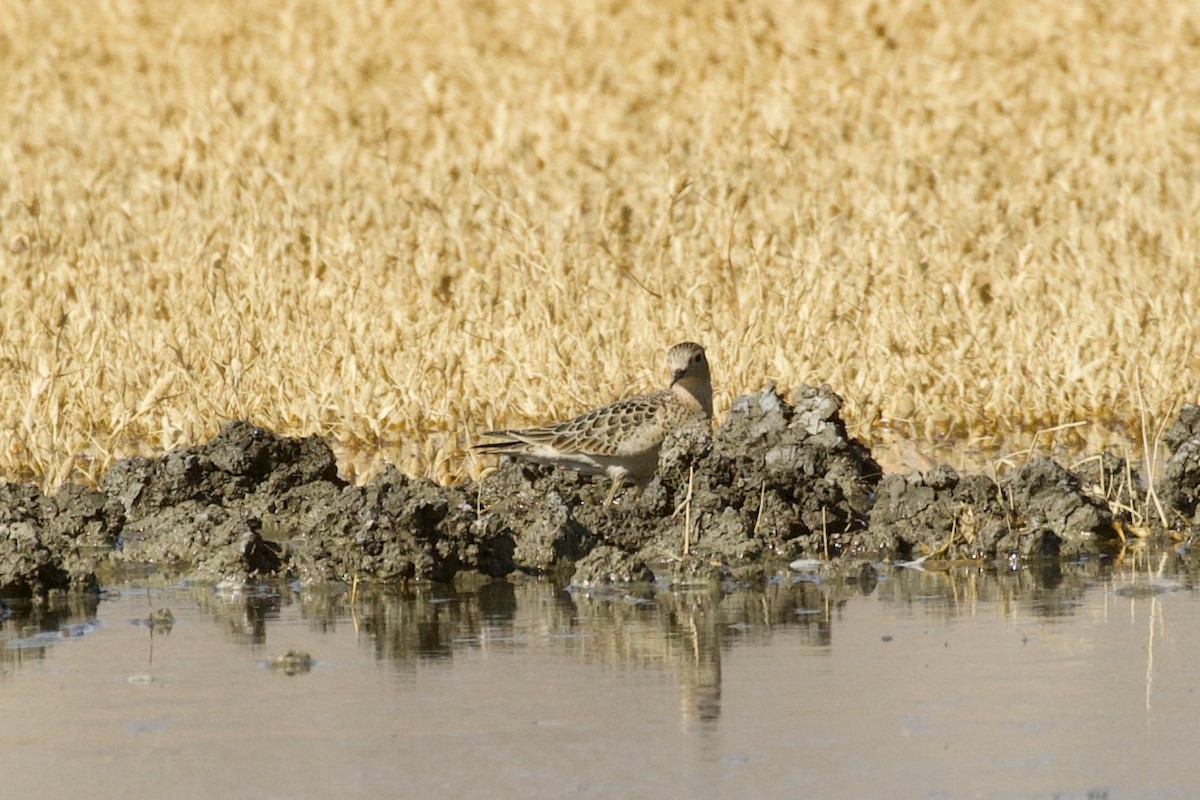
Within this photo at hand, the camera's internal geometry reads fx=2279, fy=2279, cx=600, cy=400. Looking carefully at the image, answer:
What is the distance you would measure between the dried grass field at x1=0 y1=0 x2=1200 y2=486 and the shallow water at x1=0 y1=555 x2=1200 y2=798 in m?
3.63

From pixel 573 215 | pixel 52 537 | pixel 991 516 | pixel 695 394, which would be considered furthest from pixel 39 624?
pixel 573 215

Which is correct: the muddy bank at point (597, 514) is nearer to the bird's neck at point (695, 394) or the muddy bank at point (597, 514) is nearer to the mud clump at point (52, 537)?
A: the mud clump at point (52, 537)

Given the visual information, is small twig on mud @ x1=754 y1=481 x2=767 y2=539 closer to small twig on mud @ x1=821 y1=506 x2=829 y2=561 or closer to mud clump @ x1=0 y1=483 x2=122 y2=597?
small twig on mud @ x1=821 y1=506 x2=829 y2=561

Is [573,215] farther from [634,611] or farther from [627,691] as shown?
[627,691]

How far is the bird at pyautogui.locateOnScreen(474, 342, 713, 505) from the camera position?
1065 cm

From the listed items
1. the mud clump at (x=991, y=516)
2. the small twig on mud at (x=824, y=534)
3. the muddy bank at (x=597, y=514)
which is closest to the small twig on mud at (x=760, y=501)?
the muddy bank at (x=597, y=514)

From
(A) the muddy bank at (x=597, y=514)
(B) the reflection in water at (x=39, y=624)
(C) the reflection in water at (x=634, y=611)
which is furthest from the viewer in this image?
(A) the muddy bank at (x=597, y=514)

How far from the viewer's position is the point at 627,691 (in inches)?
261

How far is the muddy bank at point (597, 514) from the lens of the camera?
8930mm

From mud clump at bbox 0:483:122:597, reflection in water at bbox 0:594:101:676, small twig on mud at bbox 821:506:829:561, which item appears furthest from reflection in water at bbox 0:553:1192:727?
small twig on mud at bbox 821:506:829:561

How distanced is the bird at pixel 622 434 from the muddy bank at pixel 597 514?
0.52ft

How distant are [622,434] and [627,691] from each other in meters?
4.10

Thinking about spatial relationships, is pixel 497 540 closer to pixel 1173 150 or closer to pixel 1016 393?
pixel 1016 393

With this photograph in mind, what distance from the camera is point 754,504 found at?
32.2 feet
